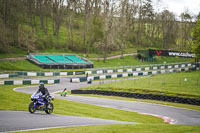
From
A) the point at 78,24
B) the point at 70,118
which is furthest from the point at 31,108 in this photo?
the point at 78,24

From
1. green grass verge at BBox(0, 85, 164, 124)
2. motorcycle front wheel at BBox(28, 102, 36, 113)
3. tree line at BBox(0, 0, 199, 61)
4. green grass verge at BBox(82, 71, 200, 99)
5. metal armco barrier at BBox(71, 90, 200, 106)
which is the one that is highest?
tree line at BBox(0, 0, 199, 61)

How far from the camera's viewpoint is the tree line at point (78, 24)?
219 ft

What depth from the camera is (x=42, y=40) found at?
2879 inches

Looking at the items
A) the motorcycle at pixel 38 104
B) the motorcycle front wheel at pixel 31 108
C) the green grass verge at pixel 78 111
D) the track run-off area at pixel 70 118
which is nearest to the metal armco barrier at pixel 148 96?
the track run-off area at pixel 70 118

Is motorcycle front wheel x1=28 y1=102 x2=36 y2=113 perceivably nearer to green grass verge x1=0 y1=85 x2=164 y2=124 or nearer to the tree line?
green grass verge x1=0 y1=85 x2=164 y2=124

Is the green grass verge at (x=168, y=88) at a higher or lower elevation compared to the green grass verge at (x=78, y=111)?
lower

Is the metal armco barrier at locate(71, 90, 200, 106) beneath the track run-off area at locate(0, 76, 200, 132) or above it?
beneath

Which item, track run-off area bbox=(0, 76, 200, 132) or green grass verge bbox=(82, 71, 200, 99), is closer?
track run-off area bbox=(0, 76, 200, 132)

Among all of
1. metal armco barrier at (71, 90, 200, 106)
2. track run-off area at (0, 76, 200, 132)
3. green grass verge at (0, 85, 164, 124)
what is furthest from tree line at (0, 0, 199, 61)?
green grass verge at (0, 85, 164, 124)

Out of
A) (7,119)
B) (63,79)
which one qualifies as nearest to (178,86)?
(63,79)

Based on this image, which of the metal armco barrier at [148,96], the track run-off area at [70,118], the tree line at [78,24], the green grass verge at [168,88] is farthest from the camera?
the tree line at [78,24]

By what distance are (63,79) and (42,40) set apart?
27714mm

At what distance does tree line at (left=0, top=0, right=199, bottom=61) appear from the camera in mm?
66625

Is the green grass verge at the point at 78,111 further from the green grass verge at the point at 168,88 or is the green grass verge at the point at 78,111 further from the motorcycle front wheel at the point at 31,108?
the green grass verge at the point at 168,88
